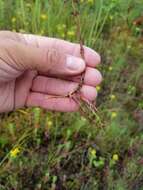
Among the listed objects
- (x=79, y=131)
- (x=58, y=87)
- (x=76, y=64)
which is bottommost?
(x=79, y=131)

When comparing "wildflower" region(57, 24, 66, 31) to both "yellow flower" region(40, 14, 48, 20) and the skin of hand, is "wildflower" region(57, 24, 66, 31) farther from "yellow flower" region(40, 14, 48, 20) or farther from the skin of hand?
the skin of hand

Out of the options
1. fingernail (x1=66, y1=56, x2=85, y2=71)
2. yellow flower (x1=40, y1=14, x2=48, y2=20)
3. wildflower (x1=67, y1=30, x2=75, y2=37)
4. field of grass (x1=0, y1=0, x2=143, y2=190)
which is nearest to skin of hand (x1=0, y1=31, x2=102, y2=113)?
fingernail (x1=66, y1=56, x2=85, y2=71)

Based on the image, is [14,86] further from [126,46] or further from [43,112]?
[126,46]

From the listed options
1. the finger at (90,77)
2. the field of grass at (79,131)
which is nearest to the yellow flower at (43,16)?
the field of grass at (79,131)

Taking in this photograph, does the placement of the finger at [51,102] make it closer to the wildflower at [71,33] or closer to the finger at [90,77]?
the finger at [90,77]

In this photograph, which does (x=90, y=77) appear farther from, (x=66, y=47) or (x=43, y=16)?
(x=43, y=16)

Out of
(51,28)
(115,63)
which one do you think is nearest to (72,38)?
(51,28)

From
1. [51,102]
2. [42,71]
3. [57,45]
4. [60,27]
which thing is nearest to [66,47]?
[57,45]
